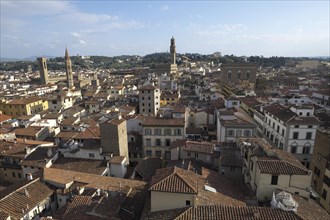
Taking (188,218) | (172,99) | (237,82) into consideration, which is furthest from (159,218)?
(237,82)

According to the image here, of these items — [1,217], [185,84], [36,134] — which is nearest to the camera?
[1,217]

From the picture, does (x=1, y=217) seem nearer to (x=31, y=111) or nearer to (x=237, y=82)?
(x=31, y=111)

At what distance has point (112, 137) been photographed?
33.4 m

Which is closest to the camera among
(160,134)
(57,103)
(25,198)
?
(25,198)

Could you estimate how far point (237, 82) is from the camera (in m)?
102

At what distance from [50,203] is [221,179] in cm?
1815

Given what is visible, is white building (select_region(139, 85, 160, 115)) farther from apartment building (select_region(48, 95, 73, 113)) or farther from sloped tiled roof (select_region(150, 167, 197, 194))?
sloped tiled roof (select_region(150, 167, 197, 194))

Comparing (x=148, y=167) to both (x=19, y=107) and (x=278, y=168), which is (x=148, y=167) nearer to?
(x=278, y=168)

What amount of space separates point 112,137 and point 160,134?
8.83 meters

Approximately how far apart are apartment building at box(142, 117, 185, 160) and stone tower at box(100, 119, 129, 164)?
19.3ft

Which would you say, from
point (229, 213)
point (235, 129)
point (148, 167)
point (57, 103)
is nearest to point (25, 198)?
point (148, 167)

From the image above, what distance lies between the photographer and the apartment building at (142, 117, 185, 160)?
38844 mm

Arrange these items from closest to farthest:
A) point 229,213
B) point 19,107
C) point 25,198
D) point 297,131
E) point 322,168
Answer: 1. point 229,213
2. point 25,198
3. point 322,168
4. point 297,131
5. point 19,107

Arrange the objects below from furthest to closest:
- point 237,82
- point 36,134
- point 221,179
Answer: point 237,82 → point 36,134 → point 221,179
